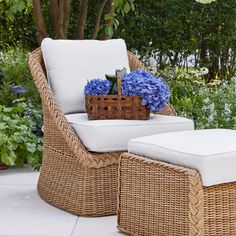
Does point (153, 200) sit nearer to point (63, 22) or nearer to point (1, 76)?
point (1, 76)

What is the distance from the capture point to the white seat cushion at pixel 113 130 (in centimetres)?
309

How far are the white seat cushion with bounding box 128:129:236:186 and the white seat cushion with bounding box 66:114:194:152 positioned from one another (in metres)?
0.26

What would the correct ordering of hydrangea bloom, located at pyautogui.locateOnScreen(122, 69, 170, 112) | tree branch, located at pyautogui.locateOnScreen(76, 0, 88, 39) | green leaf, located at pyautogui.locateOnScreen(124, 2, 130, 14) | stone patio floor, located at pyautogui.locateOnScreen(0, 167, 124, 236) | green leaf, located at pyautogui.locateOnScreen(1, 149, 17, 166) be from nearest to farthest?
stone patio floor, located at pyautogui.locateOnScreen(0, 167, 124, 236), hydrangea bloom, located at pyautogui.locateOnScreen(122, 69, 170, 112), green leaf, located at pyautogui.locateOnScreen(1, 149, 17, 166), green leaf, located at pyautogui.locateOnScreen(124, 2, 130, 14), tree branch, located at pyautogui.locateOnScreen(76, 0, 88, 39)

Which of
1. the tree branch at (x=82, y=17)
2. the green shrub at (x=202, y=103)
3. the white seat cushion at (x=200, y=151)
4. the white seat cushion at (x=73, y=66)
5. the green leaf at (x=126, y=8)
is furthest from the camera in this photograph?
the tree branch at (x=82, y=17)

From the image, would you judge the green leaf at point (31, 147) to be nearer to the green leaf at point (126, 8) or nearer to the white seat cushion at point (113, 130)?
the white seat cushion at point (113, 130)

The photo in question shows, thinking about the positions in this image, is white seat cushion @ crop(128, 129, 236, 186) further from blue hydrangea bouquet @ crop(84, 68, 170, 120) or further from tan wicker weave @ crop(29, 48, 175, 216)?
blue hydrangea bouquet @ crop(84, 68, 170, 120)

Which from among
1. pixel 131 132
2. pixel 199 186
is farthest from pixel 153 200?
pixel 131 132

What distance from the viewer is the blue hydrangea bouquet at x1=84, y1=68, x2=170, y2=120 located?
3.31 m

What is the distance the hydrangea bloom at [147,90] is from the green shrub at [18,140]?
3.42 feet

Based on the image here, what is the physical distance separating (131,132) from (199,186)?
2.37 ft

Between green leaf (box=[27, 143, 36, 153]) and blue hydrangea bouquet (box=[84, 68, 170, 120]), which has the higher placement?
blue hydrangea bouquet (box=[84, 68, 170, 120])

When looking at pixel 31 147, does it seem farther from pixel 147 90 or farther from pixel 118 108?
pixel 147 90

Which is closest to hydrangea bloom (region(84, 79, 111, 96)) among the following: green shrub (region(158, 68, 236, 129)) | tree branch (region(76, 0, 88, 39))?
green shrub (region(158, 68, 236, 129))

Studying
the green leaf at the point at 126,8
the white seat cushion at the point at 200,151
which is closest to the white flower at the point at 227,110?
the green leaf at the point at 126,8
